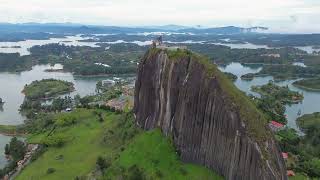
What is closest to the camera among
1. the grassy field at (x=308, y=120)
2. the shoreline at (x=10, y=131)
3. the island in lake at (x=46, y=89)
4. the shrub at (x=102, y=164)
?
the shrub at (x=102, y=164)

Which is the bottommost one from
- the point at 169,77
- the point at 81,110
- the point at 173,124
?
the point at 81,110

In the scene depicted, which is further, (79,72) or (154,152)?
(79,72)

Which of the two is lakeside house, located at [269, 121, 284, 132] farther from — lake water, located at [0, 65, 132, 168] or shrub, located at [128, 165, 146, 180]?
lake water, located at [0, 65, 132, 168]

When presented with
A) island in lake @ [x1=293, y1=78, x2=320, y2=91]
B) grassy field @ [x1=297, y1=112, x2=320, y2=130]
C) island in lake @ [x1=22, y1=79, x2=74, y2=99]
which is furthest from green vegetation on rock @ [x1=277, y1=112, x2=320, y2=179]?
island in lake @ [x1=22, y1=79, x2=74, y2=99]

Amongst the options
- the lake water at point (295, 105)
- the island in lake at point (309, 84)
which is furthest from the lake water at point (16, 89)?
the island in lake at point (309, 84)

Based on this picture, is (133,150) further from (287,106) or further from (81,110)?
(287,106)

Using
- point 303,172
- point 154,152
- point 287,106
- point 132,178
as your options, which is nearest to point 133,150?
point 154,152

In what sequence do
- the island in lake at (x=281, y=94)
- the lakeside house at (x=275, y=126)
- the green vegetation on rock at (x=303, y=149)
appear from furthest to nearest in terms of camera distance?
the island in lake at (x=281, y=94) → the lakeside house at (x=275, y=126) → the green vegetation on rock at (x=303, y=149)

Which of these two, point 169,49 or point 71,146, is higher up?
point 169,49

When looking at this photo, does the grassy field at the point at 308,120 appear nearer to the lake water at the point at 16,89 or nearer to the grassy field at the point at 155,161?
the grassy field at the point at 155,161
